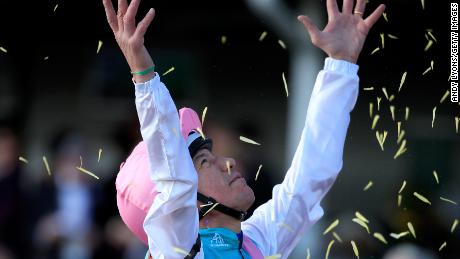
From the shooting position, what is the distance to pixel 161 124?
457 cm

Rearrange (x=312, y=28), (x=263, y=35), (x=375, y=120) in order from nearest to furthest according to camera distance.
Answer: (x=312, y=28) → (x=263, y=35) → (x=375, y=120)

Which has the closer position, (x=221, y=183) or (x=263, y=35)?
(x=221, y=183)

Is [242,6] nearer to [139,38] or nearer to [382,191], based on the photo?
[382,191]

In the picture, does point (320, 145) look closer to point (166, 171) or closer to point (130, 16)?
point (166, 171)

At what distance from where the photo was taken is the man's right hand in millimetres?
4535

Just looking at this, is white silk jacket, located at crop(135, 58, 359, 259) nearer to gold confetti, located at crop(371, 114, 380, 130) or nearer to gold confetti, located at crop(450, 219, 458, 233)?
gold confetti, located at crop(450, 219, 458, 233)

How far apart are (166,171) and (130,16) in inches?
23.7

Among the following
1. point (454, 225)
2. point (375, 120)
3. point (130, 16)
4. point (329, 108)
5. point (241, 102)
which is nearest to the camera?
point (130, 16)

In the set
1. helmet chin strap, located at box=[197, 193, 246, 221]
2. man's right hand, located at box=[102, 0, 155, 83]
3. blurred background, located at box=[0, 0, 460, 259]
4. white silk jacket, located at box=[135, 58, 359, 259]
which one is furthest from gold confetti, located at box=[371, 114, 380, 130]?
man's right hand, located at box=[102, 0, 155, 83]

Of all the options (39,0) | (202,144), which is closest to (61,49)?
(39,0)

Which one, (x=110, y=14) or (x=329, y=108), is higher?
(x=110, y=14)

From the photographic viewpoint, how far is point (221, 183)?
5.22m

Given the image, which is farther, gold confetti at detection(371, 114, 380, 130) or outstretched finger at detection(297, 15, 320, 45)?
gold confetti at detection(371, 114, 380, 130)

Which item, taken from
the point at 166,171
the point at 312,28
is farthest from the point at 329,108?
the point at 166,171
